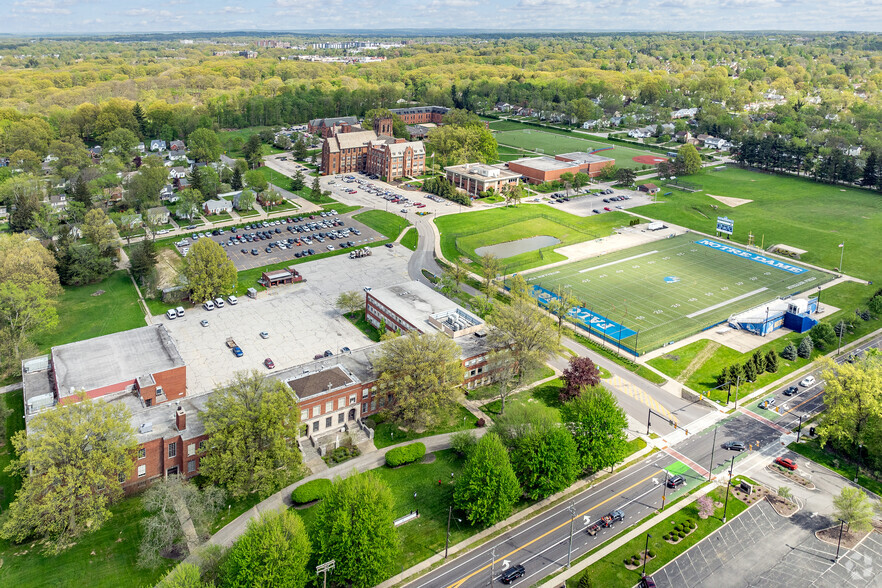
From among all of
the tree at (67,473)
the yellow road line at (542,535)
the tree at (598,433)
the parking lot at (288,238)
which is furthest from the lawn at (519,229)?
the tree at (67,473)

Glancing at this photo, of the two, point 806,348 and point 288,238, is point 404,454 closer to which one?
point 806,348

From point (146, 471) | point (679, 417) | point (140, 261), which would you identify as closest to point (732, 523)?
point (679, 417)

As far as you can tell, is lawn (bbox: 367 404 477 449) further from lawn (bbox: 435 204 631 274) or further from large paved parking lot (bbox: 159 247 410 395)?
lawn (bbox: 435 204 631 274)

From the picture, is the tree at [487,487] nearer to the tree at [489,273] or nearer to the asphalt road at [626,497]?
the asphalt road at [626,497]

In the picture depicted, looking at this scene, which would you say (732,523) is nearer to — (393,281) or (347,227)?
(393,281)

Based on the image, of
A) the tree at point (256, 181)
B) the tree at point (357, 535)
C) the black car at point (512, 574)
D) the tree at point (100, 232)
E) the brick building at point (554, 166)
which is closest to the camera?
the tree at point (357, 535)
